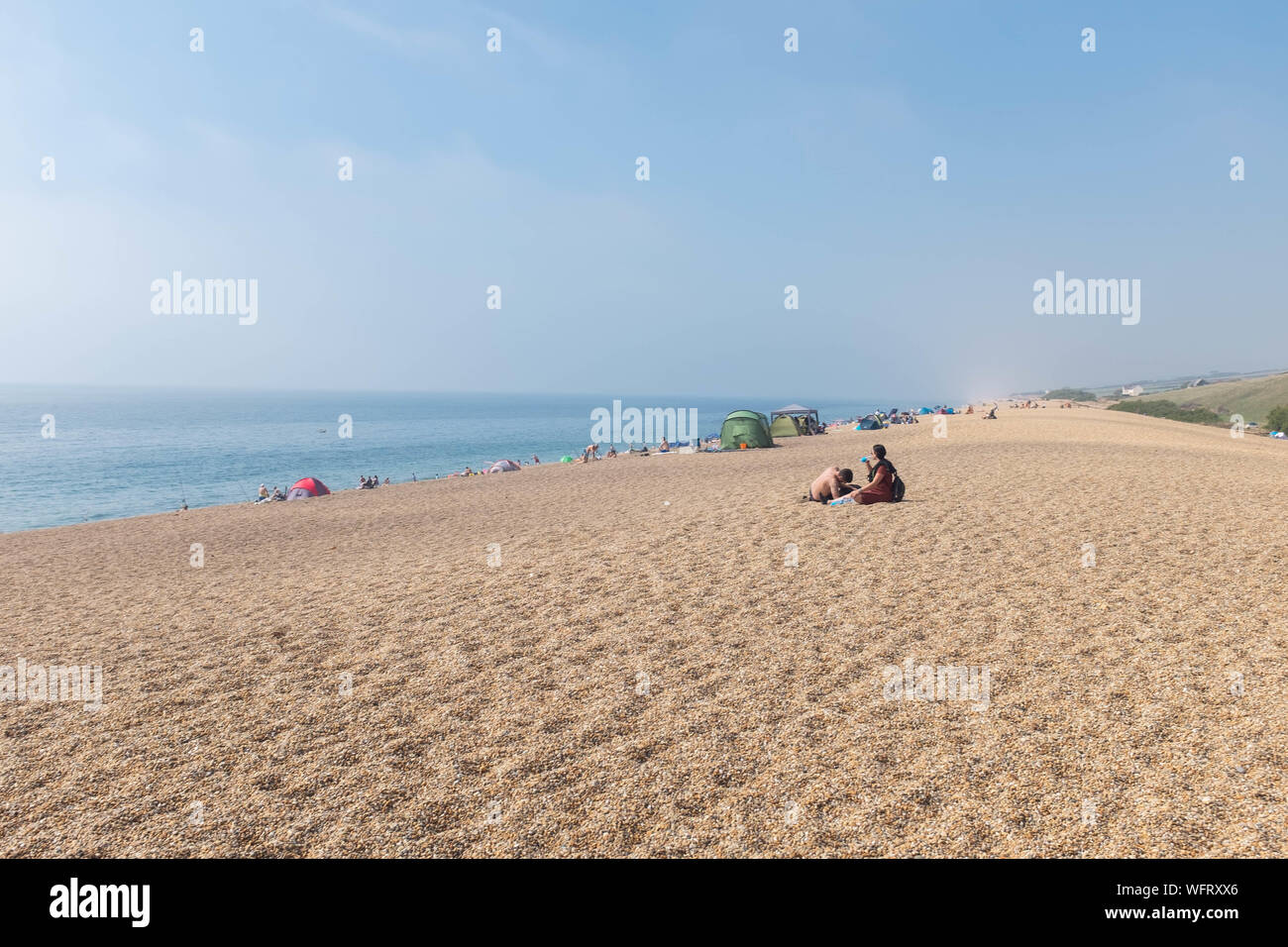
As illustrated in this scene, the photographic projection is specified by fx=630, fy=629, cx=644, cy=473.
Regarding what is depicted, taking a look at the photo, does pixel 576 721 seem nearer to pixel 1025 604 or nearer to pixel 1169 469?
pixel 1025 604

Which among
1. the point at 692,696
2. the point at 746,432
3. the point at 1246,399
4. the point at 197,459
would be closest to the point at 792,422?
the point at 746,432

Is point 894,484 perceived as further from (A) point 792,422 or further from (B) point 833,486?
(A) point 792,422

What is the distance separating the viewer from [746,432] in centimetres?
3547

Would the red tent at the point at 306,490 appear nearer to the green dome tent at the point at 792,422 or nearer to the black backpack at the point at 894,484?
the black backpack at the point at 894,484

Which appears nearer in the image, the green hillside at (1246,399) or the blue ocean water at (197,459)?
the blue ocean water at (197,459)

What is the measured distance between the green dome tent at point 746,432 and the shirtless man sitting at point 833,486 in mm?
20046

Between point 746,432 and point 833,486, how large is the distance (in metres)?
20.9

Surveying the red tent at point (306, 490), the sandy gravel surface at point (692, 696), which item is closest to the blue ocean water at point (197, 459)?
the red tent at point (306, 490)

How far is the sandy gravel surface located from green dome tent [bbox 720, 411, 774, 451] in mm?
22119

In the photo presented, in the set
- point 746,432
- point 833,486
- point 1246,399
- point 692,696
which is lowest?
point 692,696

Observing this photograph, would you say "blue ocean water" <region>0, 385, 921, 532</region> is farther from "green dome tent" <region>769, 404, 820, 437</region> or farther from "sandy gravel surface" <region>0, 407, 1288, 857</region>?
"sandy gravel surface" <region>0, 407, 1288, 857</region>

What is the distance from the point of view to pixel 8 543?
18.5 m

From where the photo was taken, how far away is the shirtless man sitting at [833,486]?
48.4 feet
